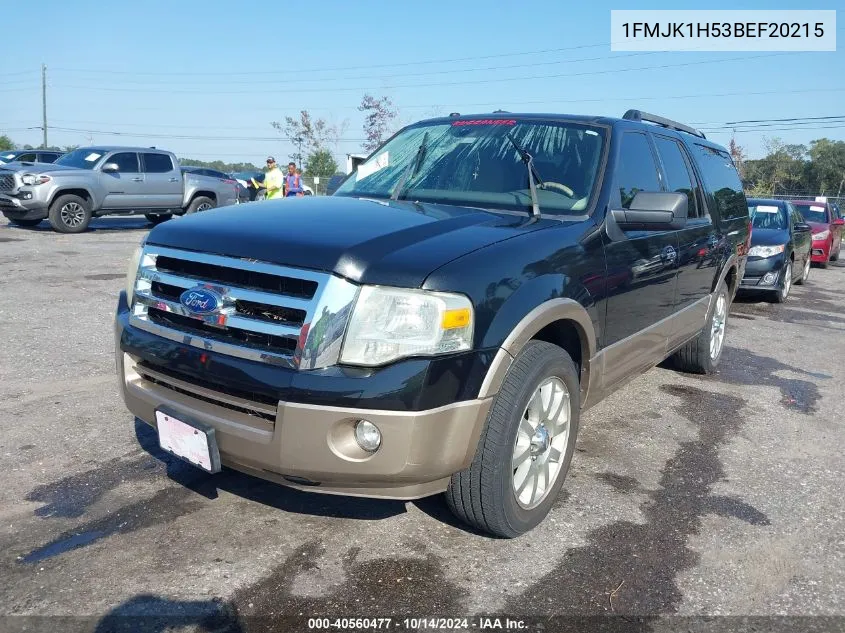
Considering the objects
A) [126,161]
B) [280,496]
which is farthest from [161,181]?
[280,496]

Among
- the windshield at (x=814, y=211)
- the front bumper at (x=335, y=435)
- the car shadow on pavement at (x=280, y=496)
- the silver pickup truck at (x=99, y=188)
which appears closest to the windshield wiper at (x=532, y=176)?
the front bumper at (x=335, y=435)

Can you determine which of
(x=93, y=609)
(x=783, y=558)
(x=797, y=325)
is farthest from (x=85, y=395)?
(x=797, y=325)

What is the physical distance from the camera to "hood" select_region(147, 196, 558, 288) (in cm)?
258

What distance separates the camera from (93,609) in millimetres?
2510

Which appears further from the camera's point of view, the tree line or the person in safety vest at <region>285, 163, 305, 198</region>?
the tree line

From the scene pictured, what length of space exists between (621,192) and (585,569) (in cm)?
197

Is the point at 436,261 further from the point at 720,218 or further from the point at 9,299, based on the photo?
the point at 9,299

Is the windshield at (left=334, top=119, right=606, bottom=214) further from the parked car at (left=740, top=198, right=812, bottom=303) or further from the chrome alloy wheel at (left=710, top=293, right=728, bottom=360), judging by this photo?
the parked car at (left=740, top=198, right=812, bottom=303)

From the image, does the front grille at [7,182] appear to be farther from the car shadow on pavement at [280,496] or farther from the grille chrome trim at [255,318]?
the grille chrome trim at [255,318]

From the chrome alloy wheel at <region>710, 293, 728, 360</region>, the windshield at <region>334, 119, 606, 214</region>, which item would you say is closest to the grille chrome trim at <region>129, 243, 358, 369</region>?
the windshield at <region>334, 119, 606, 214</region>

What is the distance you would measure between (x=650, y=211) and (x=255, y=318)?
81.9 inches

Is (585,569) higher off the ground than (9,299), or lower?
lower

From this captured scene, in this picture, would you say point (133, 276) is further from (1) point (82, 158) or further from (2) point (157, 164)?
(2) point (157, 164)

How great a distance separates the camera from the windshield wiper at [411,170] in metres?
3.97
